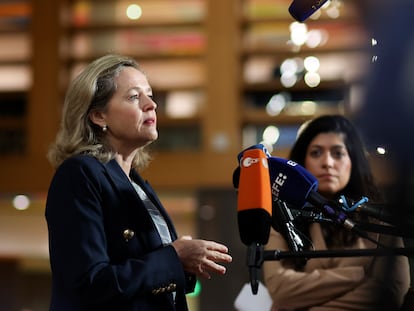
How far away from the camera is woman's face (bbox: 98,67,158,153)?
150 centimetres

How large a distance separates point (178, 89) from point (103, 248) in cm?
364

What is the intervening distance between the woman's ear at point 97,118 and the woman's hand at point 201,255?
0.27m

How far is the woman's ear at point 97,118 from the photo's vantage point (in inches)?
60.2

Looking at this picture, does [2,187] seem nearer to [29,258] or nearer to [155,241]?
[29,258]

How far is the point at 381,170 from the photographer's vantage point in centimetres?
79

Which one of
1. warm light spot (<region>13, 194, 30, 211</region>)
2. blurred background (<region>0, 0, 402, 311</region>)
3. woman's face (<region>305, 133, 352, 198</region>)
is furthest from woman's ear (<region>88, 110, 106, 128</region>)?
warm light spot (<region>13, 194, 30, 211</region>)

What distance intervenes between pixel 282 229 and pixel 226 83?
11.7 ft

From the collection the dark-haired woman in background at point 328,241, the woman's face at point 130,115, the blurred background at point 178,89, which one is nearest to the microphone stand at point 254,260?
the woman's face at point 130,115

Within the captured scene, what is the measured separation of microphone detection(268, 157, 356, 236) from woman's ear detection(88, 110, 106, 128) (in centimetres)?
37

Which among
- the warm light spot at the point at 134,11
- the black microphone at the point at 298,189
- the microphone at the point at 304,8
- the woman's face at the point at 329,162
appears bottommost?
the black microphone at the point at 298,189

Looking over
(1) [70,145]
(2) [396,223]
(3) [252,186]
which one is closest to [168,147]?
(1) [70,145]

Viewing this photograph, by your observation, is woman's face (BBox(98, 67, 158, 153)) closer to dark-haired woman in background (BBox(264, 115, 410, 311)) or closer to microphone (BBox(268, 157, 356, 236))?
microphone (BBox(268, 157, 356, 236))

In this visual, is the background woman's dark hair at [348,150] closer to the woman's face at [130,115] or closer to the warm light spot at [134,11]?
the woman's face at [130,115]

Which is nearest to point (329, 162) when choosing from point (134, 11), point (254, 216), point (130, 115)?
point (130, 115)
